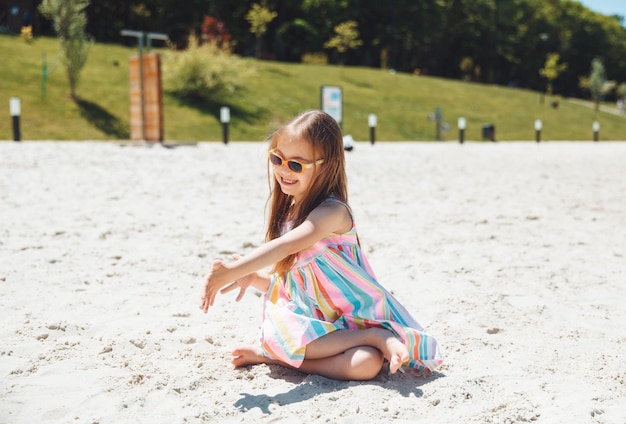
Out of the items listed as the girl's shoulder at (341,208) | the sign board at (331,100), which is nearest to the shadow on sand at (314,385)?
the girl's shoulder at (341,208)

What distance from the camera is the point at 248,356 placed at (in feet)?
8.56

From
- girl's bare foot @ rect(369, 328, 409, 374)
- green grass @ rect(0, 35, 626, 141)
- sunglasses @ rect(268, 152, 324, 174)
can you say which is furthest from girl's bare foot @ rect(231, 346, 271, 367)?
green grass @ rect(0, 35, 626, 141)

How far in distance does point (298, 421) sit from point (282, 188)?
99 centimetres

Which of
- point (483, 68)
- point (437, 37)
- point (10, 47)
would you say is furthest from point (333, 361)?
point (483, 68)

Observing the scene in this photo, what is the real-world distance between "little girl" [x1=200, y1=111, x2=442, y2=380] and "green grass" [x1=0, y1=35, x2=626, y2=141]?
15106 millimetres

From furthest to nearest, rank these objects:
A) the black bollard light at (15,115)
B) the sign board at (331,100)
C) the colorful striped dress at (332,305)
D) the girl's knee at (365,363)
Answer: the sign board at (331,100), the black bollard light at (15,115), the colorful striped dress at (332,305), the girl's knee at (365,363)

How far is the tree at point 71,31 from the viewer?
1828cm

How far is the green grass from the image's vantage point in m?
18.2

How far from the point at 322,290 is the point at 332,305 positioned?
0.25ft

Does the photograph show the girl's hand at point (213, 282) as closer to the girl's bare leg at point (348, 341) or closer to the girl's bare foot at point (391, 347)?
the girl's bare leg at point (348, 341)

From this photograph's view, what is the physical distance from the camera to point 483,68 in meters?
65.7

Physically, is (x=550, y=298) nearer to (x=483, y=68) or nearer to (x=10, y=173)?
(x=10, y=173)

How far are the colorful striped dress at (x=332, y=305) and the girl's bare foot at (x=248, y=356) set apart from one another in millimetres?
44

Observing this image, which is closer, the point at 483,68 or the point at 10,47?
the point at 10,47
